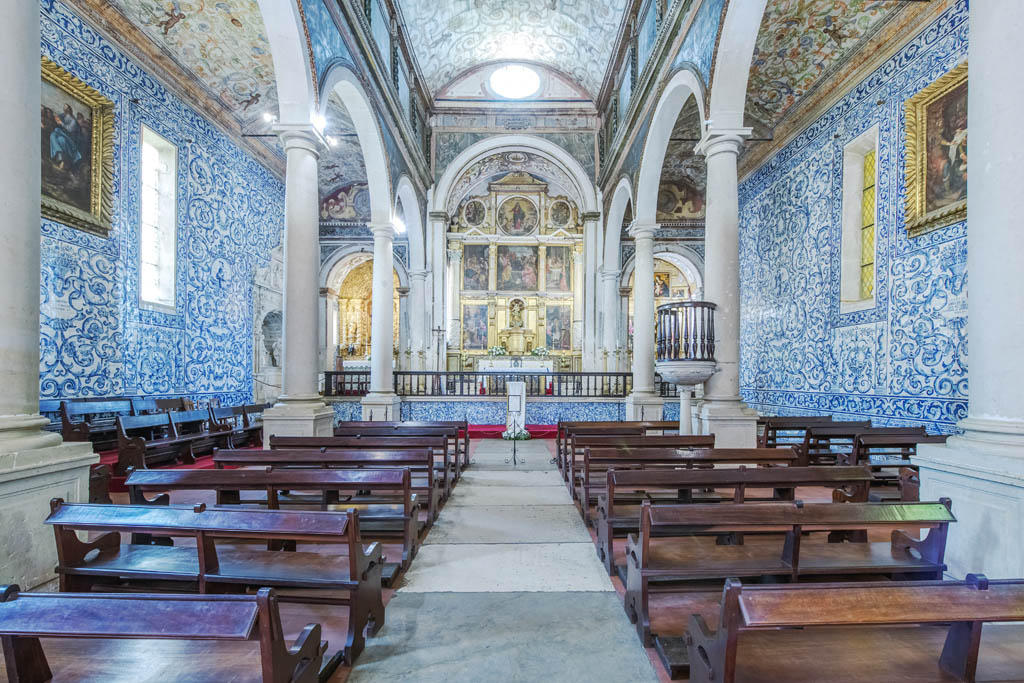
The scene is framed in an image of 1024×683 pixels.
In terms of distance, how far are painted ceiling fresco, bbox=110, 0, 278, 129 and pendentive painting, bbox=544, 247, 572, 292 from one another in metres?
10.1

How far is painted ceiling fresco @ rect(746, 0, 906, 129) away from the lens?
7.58m

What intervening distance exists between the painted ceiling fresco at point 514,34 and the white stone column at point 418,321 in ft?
18.5

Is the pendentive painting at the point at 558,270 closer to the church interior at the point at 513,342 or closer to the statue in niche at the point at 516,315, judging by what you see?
the church interior at the point at 513,342

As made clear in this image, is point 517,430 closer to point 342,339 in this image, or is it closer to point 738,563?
point 738,563

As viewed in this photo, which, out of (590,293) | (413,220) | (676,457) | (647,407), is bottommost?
(647,407)

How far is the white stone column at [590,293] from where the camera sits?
15.9 m

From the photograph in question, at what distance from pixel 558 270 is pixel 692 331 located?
39.9ft

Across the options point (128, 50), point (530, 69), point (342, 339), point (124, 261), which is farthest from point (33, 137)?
point (342, 339)

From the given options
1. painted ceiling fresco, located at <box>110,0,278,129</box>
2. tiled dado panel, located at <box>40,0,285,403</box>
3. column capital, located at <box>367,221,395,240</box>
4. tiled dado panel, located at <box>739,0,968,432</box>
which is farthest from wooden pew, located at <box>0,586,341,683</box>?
painted ceiling fresco, located at <box>110,0,278,129</box>

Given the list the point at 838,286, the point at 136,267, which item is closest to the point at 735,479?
the point at 838,286

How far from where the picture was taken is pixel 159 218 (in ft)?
31.1

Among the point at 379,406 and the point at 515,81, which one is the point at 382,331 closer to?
the point at 379,406

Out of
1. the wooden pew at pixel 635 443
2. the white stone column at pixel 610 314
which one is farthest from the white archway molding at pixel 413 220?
the wooden pew at pixel 635 443

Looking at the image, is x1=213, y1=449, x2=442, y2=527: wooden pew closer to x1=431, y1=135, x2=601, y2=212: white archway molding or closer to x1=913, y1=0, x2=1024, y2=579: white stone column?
x1=913, y1=0, x2=1024, y2=579: white stone column
